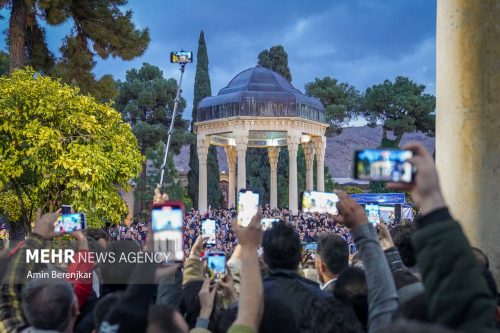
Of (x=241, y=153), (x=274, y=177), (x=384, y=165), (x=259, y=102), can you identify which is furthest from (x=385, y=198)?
(x=384, y=165)

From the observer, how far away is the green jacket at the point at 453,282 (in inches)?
81.8

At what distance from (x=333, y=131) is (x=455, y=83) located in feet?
202

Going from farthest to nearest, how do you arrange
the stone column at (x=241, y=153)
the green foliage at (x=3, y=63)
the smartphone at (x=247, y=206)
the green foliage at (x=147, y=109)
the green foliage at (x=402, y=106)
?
the green foliage at (x=402, y=106)
the green foliage at (x=147, y=109)
the stone column at (x=241, y=153)
the green foliage at (x=3, y=63)
the smartphone at (x=247, y=206)

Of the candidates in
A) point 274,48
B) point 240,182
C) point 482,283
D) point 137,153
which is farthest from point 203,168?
point 482,283

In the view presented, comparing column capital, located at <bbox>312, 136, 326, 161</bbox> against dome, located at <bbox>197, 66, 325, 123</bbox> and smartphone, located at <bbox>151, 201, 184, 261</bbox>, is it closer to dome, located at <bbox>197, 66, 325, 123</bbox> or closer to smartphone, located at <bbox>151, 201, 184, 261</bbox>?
dome, located at <bbox>197, 66, 325, 123</bbox>

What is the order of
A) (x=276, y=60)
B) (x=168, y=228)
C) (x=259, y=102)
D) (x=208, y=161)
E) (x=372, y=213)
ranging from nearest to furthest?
(x=168, y=228)
(x=372, y=213)
(x=259, y=102)
(x=208, y=161)
(x=276, y=60)

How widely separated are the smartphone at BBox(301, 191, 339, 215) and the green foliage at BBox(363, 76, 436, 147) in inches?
2222

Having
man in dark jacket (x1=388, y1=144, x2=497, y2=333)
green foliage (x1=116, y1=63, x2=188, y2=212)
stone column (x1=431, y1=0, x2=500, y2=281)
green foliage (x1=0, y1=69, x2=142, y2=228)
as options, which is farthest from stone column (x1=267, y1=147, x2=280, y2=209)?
man in dark jacket (x1=388, y1=144, x2=497, y2=333)

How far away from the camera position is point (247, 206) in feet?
17.9

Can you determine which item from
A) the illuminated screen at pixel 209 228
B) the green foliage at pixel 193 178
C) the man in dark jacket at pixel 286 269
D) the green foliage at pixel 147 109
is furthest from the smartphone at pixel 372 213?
the green foliage at pixel 147 109

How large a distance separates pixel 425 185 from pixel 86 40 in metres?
21.9

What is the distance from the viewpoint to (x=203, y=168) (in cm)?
4234

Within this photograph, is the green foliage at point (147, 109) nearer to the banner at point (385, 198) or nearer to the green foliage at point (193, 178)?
the green foliage at point (193, 178)

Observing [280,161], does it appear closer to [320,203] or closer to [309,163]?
[309,163]
